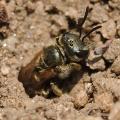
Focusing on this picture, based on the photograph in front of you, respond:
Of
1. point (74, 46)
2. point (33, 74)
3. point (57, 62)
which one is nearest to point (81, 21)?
point (74, 46)

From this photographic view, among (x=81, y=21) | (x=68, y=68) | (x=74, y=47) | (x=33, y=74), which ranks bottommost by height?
(x=33, y=74)

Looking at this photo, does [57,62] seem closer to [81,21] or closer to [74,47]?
[74,47]

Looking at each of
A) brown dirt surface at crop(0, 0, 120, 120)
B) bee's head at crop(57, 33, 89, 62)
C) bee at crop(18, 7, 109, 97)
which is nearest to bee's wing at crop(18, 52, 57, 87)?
bee at crop(18, 7, 109, 97)

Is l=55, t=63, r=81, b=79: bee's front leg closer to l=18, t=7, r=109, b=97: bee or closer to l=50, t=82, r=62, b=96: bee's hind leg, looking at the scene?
l=18, t=7, r=109, b=97: bee

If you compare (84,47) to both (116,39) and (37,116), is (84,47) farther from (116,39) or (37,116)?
(37,116)

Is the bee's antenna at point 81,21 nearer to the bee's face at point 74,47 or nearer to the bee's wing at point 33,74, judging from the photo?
the bee's face at point 74,47
